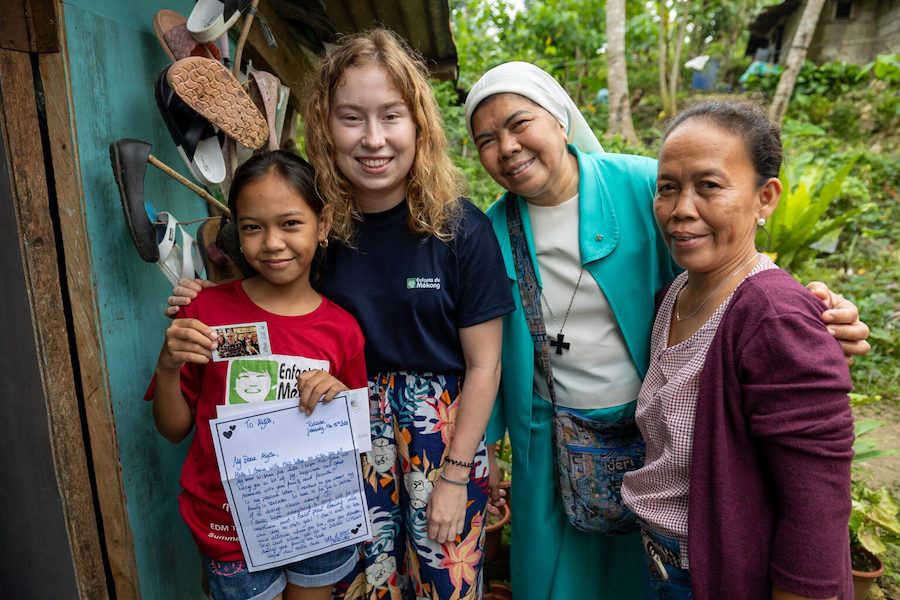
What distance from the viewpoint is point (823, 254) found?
770 cm

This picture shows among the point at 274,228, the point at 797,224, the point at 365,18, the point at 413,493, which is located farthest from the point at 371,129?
the point at 797,224

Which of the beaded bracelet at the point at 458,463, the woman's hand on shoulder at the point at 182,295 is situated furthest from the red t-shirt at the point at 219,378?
the beaded bracelet at the point at 458,463

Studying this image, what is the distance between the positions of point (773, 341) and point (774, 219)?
Result: 5427 mm

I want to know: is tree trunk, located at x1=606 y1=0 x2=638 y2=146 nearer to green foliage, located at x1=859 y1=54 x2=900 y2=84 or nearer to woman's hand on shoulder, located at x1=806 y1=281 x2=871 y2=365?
green foliage, located at x1=859 y1=54 x2=900 y2=84

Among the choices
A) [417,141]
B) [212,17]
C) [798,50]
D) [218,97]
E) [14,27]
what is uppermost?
[798,50]

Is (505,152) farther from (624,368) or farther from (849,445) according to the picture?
(849,445)

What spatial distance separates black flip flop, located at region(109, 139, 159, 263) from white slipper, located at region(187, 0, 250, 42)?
42 cm

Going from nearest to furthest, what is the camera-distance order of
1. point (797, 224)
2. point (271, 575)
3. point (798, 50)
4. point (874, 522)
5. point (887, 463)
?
1. point (271, 575)
2. point (874, 522)
3. point (887, 463)
4. point (797, 224)
5. point (798, 50)

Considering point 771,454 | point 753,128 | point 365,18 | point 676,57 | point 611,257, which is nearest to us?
point 771,454

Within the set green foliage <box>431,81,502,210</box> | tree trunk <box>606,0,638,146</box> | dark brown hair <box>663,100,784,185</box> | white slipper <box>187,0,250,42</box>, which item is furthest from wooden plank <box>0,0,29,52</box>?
tree trunk <box>606,0,638,146</box>

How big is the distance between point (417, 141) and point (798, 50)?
1125 cm

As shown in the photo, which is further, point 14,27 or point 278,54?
point 278,54

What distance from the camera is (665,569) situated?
1448mm

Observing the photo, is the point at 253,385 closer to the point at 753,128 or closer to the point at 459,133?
the point at 753,128
